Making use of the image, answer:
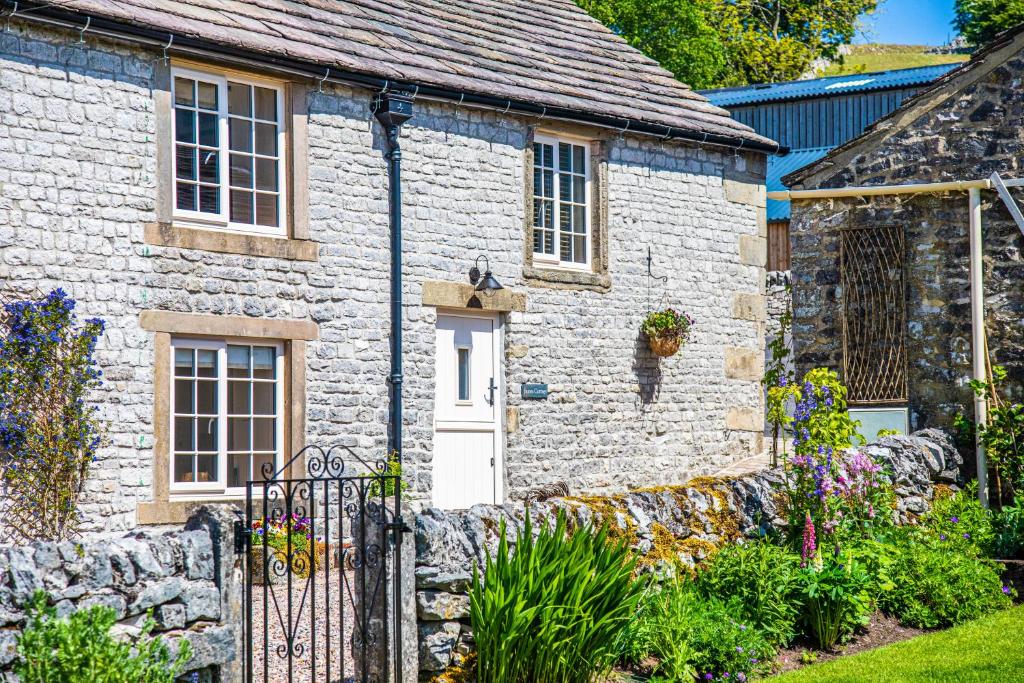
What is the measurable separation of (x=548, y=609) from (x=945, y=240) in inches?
286

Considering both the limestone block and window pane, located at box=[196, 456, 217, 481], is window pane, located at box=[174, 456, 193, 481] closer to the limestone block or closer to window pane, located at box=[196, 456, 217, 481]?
window pane, located at box=[196, 456, 217, 481]

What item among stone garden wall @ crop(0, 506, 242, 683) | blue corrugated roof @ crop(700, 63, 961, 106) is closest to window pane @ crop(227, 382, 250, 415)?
stone garden wall @ crop(0, 506, 242, 683)

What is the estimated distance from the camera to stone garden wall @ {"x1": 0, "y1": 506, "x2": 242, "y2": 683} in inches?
227

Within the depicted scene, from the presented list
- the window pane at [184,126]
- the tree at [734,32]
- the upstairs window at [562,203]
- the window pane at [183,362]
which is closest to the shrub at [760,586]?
the window pane at [183,362]

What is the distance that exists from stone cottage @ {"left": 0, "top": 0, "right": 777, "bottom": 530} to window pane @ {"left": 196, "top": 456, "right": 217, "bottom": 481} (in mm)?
26

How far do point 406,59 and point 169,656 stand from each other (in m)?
8.63

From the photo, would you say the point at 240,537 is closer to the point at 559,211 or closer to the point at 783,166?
the point at 559,211

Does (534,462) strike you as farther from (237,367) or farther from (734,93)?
(734,93)

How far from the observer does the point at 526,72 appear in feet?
49.3

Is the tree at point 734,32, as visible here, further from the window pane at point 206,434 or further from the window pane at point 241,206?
the window pane at point 206,434

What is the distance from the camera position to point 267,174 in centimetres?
1250

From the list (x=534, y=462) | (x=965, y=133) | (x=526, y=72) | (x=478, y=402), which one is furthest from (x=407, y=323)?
(x=965, y=133)

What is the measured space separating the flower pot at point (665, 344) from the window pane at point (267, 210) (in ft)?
16.4

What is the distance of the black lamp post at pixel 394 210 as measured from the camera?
516 inches
